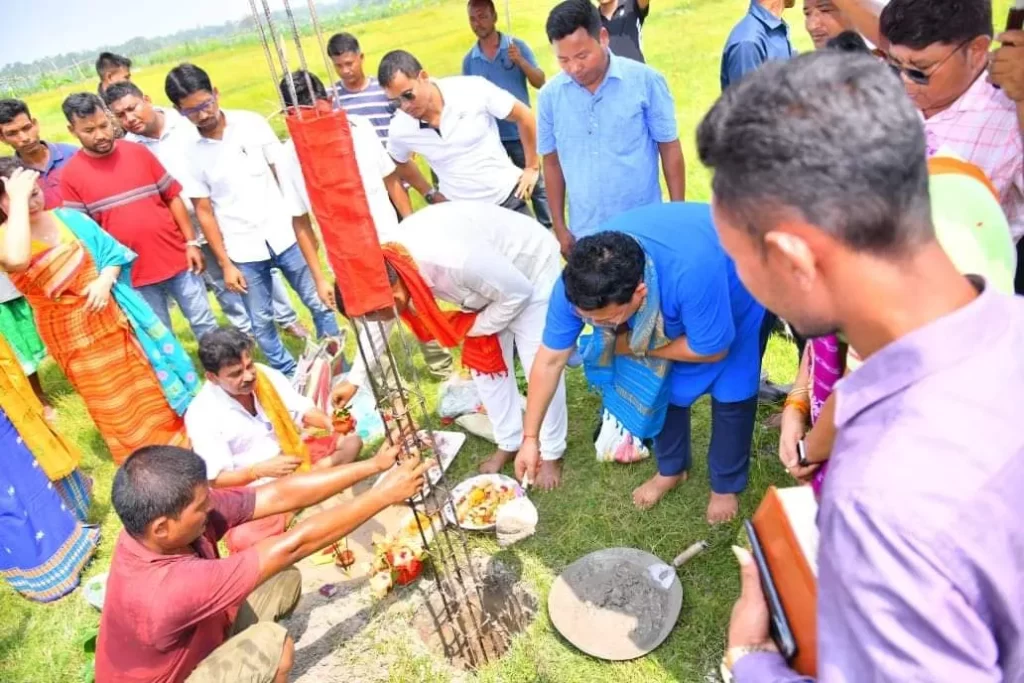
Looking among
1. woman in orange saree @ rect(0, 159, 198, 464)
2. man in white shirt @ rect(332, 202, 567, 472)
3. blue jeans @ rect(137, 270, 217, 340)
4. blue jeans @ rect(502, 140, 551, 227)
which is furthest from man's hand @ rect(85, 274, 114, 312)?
blue jeans @ rect(502, 140, 551, 227)

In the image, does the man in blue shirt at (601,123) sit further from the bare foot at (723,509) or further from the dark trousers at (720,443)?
the bare foot at (723,509)

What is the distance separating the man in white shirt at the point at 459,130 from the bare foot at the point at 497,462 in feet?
5.53

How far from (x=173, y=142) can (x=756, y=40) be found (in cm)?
419

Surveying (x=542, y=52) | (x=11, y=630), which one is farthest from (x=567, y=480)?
(x=542, y=52)

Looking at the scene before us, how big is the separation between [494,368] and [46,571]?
2778 mm

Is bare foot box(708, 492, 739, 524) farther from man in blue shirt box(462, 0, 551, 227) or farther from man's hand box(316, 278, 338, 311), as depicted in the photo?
man in blue shirt box(462, 0, 551, 227)

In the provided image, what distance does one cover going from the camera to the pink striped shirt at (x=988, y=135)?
97.7 inches

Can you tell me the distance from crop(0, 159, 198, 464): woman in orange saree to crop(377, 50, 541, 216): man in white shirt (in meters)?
2.00

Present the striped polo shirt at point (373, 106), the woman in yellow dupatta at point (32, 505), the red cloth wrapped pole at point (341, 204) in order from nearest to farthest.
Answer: the red cloth wrapped pole at point (341, 204)
the woman in yellow dupatta at point (32, 505)
the striped polo shirt at point (373, 106)

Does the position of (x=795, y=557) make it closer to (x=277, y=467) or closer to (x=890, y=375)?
(x=890, y=375)

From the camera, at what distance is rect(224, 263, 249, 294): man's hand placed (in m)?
5.12

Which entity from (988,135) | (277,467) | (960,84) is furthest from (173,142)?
(988,135)

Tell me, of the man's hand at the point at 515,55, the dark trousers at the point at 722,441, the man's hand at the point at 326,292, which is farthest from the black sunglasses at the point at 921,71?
the man's hand at the point at 515,55

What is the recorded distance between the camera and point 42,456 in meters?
4.03
